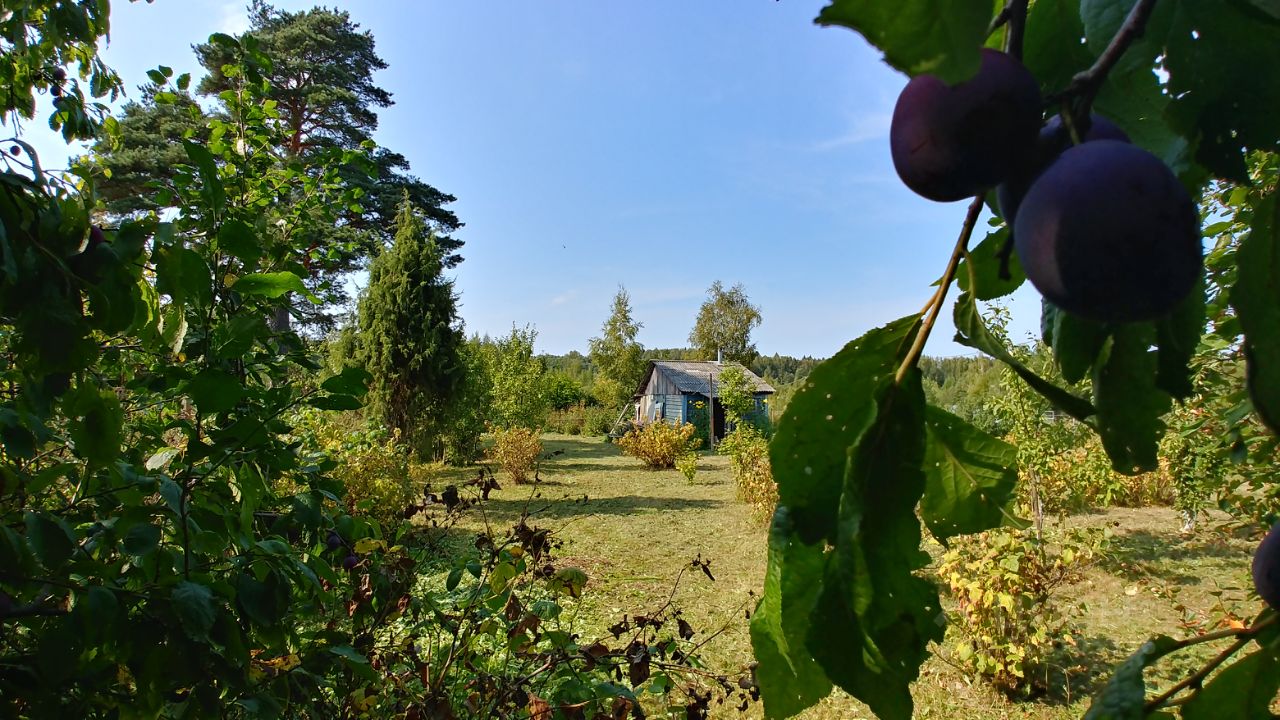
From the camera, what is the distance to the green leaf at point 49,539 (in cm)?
98

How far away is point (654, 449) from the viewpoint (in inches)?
651

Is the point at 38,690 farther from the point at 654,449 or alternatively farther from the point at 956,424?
the point at 654,449

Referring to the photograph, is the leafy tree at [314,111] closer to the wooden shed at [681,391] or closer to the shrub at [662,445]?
the shrub at [662,445]

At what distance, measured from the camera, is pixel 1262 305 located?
1.31 ft

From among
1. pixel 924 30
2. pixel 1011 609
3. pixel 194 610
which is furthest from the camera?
pixel 1011 609

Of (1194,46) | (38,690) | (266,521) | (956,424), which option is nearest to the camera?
(1194,46)

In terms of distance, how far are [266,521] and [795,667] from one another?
6.58 feet

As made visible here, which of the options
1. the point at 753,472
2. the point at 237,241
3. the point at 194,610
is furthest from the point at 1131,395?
the point at 753,472

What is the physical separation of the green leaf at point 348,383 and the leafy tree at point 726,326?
34612 mm

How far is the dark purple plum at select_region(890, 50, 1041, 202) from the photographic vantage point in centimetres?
36

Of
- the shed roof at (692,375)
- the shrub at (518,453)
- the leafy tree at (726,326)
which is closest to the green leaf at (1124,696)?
the shrub at (518,453)

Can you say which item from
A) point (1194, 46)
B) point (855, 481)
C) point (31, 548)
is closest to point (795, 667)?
point (855, 481)

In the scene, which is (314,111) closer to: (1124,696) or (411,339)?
(411,339)

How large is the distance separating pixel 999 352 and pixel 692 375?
1061 inches
